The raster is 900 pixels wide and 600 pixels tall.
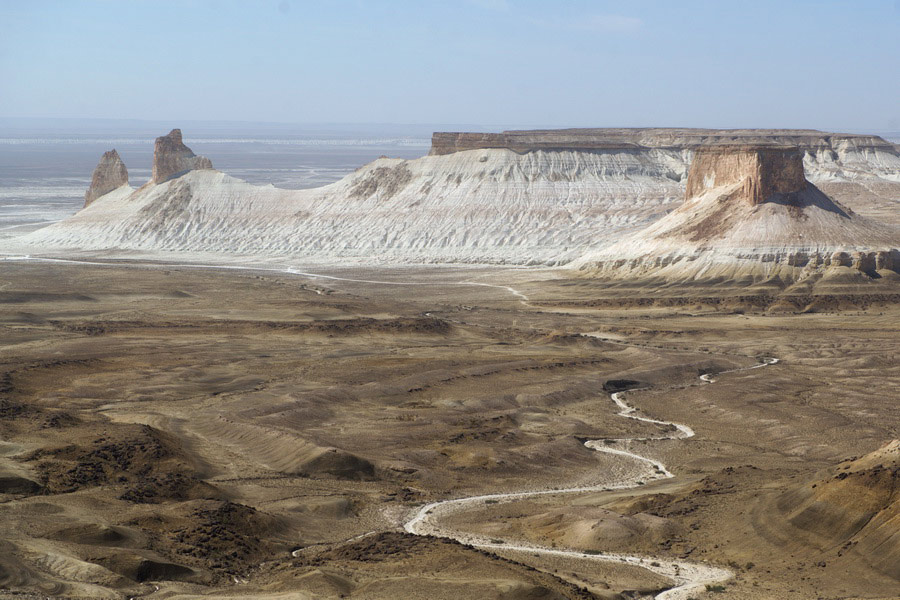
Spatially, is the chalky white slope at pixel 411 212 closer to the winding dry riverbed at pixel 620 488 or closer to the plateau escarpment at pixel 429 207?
the plateau escarpment at pixel 429 207

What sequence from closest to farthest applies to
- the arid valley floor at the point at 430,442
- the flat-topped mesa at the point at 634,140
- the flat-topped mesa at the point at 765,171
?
the arid valley floor at the point at 430,442
the flat-topped mesa at the point at 765,171
the flat-topped mesa at the point at 634,140

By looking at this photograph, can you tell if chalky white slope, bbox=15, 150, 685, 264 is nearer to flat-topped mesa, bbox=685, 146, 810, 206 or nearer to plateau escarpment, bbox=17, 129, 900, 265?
plateau escarpment, bbox=17, 129, 900, 265

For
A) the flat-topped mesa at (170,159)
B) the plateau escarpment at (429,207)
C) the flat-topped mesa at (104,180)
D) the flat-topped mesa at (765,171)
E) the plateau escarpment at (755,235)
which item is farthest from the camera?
the flat-topped mesa at (104,180)

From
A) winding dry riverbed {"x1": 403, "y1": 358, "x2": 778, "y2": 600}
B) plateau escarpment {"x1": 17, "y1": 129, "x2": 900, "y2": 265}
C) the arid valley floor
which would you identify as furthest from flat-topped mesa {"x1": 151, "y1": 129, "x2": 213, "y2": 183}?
winding dry riverbed {"x1": 403, "y1": 358, "x2": 778, "y2": 600}

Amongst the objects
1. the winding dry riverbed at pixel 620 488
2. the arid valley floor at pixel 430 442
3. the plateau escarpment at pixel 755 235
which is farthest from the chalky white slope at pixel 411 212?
the winding dry riverbed at pixel 620 488

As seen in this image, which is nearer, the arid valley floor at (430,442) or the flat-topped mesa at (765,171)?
the arid valley floor at (430,442)

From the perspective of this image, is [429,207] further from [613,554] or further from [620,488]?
[613,554]

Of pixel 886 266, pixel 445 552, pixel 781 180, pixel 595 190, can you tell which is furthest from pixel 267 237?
pixel 445 552
